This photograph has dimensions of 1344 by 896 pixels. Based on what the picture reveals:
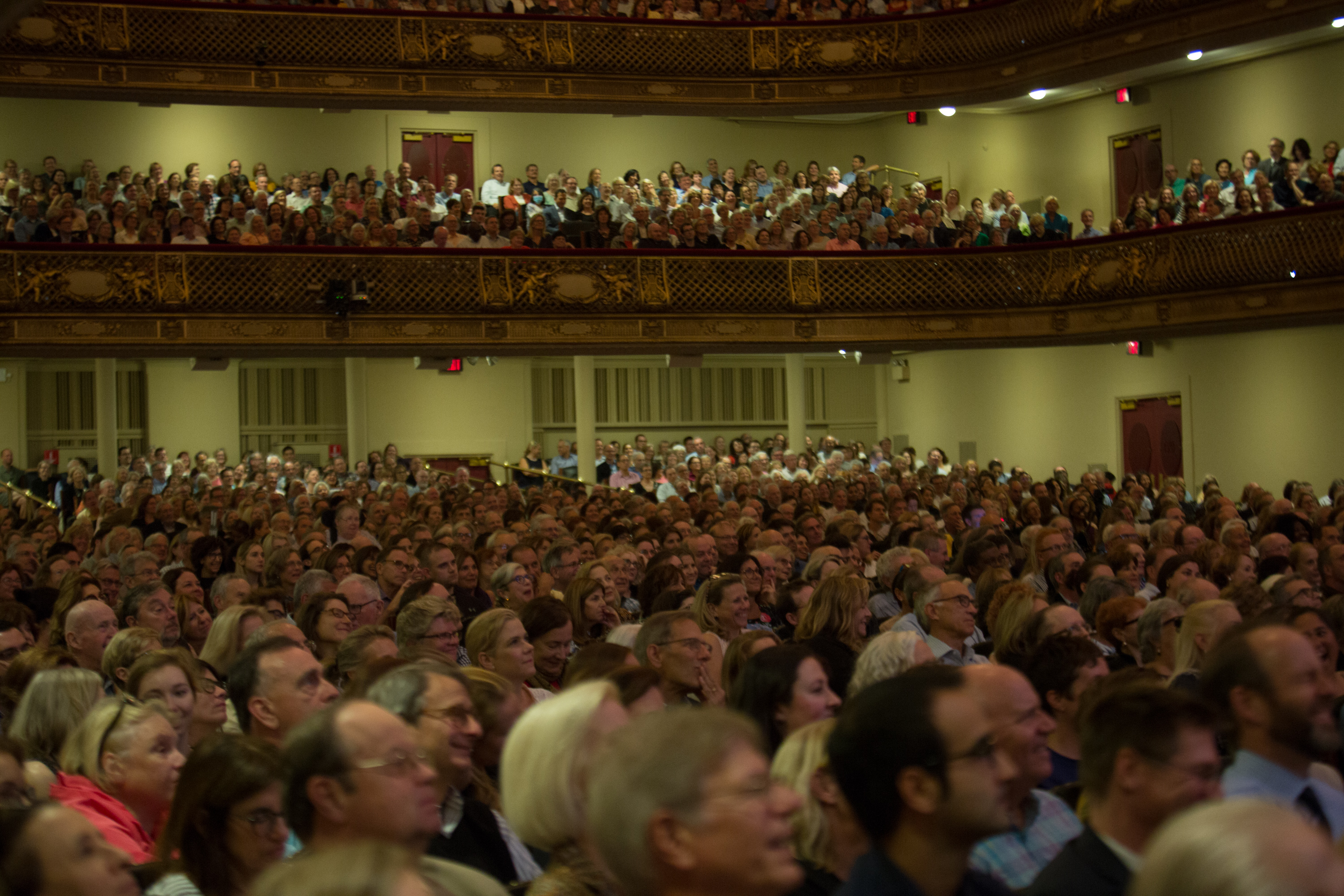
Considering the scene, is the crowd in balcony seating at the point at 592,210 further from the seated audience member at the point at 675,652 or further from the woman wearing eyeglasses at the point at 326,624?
the seated audience member at the point at 675,652

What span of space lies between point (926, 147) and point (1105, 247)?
6703 millimetres

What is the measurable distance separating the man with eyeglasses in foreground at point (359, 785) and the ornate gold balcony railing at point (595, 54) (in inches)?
634

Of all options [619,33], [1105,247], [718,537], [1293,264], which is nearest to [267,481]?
[619,33]

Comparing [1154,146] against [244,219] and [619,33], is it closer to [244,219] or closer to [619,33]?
[619,33]

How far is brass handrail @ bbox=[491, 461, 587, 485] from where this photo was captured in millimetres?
20062

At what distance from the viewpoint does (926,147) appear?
23625 millimetres

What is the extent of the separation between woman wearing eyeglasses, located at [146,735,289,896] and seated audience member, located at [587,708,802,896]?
1076 mm

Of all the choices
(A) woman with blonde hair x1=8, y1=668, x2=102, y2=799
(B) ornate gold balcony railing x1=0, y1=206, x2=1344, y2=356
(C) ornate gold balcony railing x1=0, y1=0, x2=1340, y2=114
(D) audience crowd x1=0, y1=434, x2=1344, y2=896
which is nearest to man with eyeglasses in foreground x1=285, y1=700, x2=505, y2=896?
(D) audience crowd x1=0, y1=434, x2=1344, y2=896

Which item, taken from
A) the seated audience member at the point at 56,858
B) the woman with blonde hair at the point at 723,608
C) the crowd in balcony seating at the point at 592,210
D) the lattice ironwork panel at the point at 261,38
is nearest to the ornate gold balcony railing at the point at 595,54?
the lattice ironwork panel at the point at 261,38

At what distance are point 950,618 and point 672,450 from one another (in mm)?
15203

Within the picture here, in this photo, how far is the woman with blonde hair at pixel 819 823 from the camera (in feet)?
9.79

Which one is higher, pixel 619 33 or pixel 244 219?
pixel 619 33

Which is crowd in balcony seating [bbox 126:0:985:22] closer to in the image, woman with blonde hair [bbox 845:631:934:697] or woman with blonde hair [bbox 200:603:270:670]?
woman with blonde hair [bbox 200:603:270:670]

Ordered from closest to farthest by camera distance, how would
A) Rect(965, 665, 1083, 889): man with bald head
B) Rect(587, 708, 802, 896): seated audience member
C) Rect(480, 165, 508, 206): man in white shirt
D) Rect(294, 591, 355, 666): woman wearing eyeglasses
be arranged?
Rect(587, 708, 802, 896): seated audience member < Rect(965, 665, 1083, 889): man with bald head < Rect(294, 591, 355, 666): woman wearing eyeglasses < Rect(480, 165, 508, 206): man in white shirt
